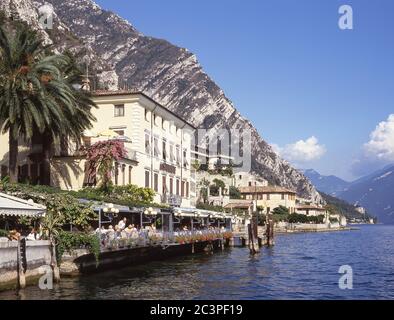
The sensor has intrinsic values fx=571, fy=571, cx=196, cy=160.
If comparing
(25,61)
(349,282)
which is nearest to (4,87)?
(25,61)

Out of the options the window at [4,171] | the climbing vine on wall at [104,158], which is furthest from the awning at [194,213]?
the window at [4,171]

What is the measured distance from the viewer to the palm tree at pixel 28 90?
36938 mm

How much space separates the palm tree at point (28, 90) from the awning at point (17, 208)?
849 cm

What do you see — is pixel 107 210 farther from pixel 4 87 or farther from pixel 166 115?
pixel 166 115

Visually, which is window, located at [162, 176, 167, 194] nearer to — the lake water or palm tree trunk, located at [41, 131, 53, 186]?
the lake water

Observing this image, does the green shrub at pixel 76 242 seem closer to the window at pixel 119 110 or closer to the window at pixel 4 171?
the window at pixel 4 171

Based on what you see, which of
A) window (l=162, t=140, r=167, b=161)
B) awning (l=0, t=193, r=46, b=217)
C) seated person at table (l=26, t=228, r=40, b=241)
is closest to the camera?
awning (l=0, t=193, r=46, b=217)

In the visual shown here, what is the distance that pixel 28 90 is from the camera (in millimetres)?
37781

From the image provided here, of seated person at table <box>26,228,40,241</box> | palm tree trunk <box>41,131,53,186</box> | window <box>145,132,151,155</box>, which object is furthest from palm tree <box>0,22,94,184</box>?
window <box>145,132,151,155</box>

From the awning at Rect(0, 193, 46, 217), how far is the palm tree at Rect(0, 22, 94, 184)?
849cm

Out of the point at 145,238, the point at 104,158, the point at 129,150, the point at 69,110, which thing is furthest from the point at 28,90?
the point at 129,150

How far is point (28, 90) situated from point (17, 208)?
40.7ft

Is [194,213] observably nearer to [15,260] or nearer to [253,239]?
[253,239]

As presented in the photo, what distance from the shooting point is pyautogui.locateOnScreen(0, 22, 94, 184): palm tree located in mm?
36938
